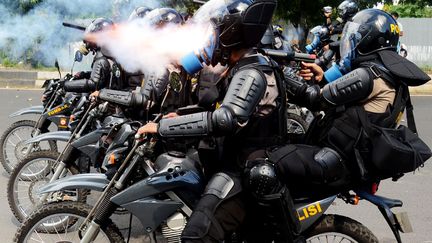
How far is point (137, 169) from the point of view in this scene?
11.8ft

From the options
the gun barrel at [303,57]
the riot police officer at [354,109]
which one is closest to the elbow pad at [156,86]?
the gun barrel at [303,57]

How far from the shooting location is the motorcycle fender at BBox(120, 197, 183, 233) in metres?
3.40

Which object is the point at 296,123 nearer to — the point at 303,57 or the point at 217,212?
the point at 303,57

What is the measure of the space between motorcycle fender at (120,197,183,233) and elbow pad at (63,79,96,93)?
2925 mm

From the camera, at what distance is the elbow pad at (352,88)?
3.47 meters

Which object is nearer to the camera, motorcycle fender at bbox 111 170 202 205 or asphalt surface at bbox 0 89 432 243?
motorcycle fender at bbox 111 170 202 205

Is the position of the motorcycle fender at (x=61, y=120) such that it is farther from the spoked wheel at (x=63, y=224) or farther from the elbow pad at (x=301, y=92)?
the elbow pad at (x=301, y=92)

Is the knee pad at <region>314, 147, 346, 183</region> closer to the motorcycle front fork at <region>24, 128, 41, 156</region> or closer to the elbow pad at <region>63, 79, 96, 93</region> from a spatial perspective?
the elbow pad at <region>63, 79, 96, 93</region>

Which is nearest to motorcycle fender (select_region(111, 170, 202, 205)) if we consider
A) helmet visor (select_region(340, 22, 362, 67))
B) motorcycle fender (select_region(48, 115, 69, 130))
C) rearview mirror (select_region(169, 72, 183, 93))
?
rearview mirror (select_region(169, 72, 183, 93))

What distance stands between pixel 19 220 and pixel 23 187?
28 cm

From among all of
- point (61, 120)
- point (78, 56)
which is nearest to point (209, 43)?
point (78, 56)

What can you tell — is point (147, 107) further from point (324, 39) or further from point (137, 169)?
point (324, 39)

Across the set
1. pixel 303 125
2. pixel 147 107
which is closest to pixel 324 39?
pixel 303 125

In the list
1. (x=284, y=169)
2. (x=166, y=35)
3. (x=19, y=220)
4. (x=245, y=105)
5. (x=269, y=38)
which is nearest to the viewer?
(x=245, y=105)
